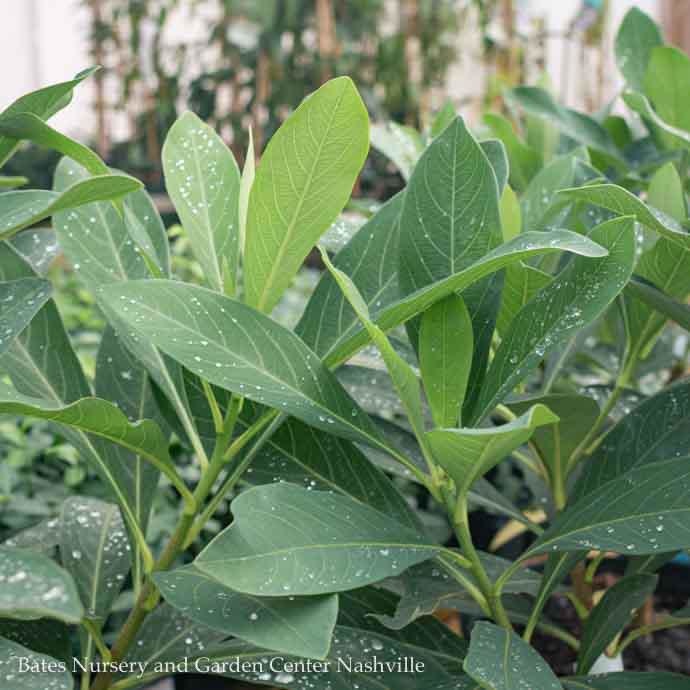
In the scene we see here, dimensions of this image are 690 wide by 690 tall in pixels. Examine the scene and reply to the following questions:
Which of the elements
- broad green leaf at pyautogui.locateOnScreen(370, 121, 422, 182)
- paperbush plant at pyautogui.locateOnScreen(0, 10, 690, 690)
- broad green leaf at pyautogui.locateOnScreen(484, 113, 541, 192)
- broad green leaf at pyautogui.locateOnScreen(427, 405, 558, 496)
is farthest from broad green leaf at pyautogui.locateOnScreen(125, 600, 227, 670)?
broad green leaf at pyautogui.locateOnScreen(484, 113, 541, 192)

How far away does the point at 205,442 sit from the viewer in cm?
66

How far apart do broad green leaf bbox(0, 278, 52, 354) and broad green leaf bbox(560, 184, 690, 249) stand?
294mm

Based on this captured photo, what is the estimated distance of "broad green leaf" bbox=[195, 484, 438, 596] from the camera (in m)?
0.50

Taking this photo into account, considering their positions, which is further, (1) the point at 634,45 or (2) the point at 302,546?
(1) the point at 634,45

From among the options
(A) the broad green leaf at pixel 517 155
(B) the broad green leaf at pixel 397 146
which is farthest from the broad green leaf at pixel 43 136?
(A) the broad green leaf at pixel 517 155

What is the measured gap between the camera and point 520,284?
65 centimetres

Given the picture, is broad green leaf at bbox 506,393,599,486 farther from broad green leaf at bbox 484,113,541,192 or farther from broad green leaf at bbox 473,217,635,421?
broad green leaf at bbox 484,113,541,192

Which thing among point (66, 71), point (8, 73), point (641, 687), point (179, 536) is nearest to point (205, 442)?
point (179, 536)

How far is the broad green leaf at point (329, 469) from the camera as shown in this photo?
649 mm

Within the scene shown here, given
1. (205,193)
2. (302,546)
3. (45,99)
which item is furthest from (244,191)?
(302,546)

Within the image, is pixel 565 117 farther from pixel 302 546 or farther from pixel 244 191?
pixel 302 546

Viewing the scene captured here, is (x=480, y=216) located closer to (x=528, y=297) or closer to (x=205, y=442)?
(x=528, y=297)

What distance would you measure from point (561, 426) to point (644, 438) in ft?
0.30

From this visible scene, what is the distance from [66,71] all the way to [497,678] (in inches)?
227
